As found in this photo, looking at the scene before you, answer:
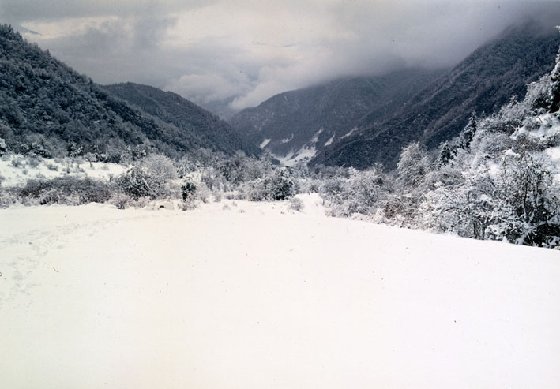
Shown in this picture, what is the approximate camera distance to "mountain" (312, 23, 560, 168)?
13675 centimetres

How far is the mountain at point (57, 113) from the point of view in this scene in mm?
50156

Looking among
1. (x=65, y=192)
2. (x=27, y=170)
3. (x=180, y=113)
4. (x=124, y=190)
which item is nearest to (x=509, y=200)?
Result: (x=124, y=190)

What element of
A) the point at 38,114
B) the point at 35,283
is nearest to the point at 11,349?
the point at 35,283

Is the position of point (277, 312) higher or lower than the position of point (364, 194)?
lower

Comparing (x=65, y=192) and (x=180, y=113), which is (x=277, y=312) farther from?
(x=180, y=113)

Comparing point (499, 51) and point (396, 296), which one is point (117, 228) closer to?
point (396, 296)

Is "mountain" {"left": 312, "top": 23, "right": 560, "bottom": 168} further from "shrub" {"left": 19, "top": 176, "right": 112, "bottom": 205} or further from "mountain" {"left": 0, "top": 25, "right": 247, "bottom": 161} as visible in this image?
"shrub" {"left": 19, "top": 176, "right": 112, "bottom": 205}

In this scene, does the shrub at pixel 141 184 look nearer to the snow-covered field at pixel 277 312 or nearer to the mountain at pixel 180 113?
the snow-covered field at pixel 277 312

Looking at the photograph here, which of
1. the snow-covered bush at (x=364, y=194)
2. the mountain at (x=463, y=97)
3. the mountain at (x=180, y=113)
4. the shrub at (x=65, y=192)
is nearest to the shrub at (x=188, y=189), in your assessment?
the shrub at (x=65, y=192)

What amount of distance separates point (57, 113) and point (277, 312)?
67054 millimetres

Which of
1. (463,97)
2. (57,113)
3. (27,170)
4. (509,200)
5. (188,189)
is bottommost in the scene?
(509,200)

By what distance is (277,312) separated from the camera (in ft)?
Result: 25.5

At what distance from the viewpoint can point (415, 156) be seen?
4447 centimetres

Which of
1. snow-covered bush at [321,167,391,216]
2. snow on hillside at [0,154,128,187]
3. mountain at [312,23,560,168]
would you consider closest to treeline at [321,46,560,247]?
snow-covered bush at [321,167,391,216]
